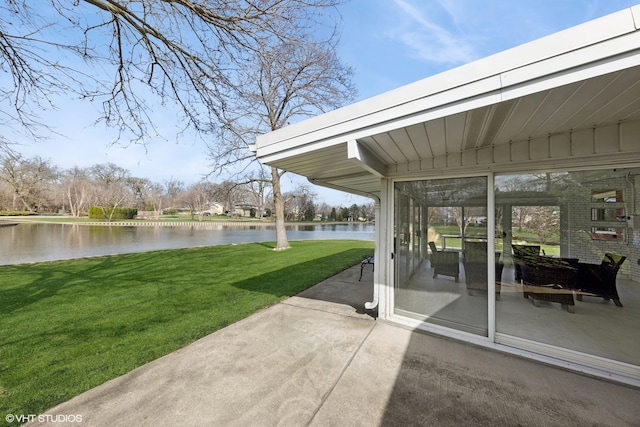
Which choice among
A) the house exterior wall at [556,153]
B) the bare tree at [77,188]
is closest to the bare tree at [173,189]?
the bare tree at [77,188]

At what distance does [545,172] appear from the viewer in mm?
2848

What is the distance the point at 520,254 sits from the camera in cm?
379

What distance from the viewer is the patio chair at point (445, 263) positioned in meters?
3.38

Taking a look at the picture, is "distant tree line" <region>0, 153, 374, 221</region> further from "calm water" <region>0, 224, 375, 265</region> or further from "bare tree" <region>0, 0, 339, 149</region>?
"bare tree" <region>0, 0, 339, 149</region>

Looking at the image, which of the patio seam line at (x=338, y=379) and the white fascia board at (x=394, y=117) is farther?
the patio seam line at (x=338, y=379)

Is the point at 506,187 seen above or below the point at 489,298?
above

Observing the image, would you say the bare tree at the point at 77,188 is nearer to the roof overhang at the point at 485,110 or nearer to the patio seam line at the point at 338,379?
the roof overhang at the point at 485,110

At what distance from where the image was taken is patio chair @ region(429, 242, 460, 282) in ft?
11.1

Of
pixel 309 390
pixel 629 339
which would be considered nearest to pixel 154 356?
pixel 309 390

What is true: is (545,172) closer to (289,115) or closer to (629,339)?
(629,339)

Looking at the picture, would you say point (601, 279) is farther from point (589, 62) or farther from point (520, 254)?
point (589, 62)

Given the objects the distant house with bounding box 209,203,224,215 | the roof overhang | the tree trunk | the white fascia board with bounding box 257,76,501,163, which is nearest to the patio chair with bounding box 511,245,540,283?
the roof overhang

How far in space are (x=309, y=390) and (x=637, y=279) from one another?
13.2ft

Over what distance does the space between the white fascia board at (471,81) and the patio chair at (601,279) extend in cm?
317
